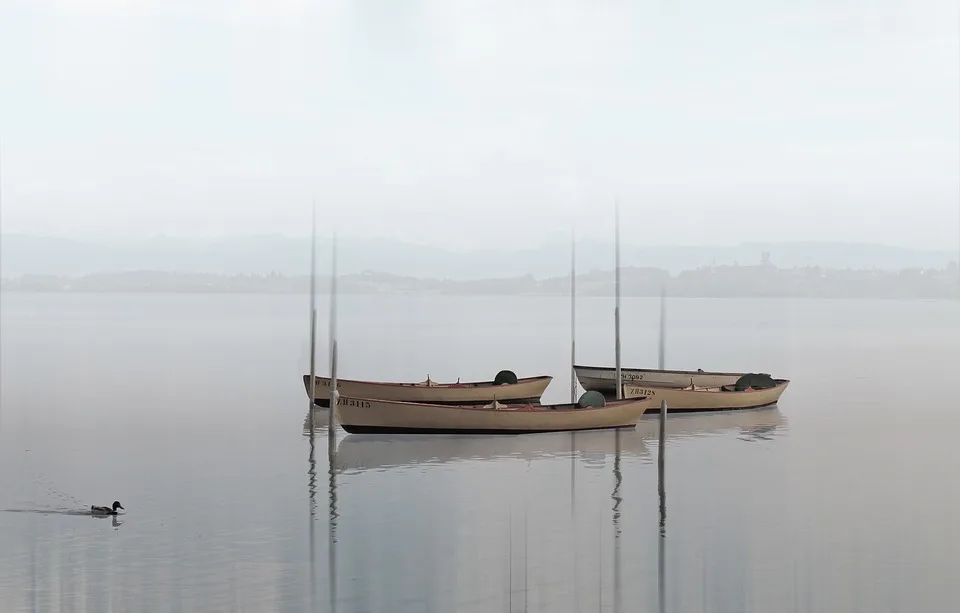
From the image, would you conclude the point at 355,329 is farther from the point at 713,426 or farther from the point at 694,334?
the point at 713,426

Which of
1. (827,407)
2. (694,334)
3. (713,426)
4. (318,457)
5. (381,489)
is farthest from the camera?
(694,334)

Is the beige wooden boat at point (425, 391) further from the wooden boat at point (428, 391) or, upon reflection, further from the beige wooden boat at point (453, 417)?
the beige wooden boat at point (453, 417)

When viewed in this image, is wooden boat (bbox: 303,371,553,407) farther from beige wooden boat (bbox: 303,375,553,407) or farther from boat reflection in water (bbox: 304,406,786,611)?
boat reflection in water (bbox: 304,406,786,611)

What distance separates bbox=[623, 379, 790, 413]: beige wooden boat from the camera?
4469cm

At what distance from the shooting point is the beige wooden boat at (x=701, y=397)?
147ft

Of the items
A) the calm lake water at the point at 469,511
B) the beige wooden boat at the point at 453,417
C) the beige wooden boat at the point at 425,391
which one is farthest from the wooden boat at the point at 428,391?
the beige wooden boat at the point at 453,417

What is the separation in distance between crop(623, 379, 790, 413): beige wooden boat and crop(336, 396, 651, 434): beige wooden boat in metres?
6.20

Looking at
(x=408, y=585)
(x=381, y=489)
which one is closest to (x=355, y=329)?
(x=381, y=489)

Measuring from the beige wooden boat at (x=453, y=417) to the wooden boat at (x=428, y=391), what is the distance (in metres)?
5.97

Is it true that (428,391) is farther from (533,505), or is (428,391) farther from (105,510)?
(105,510)

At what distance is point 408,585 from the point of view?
21.0 m

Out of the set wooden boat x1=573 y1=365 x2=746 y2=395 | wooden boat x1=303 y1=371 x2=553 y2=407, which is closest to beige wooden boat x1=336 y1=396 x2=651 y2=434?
wooden boat x1=303 y1=371 x2=553 y2=407

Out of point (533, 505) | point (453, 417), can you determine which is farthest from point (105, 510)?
point (453, 417)

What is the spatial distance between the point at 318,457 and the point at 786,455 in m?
15.8
